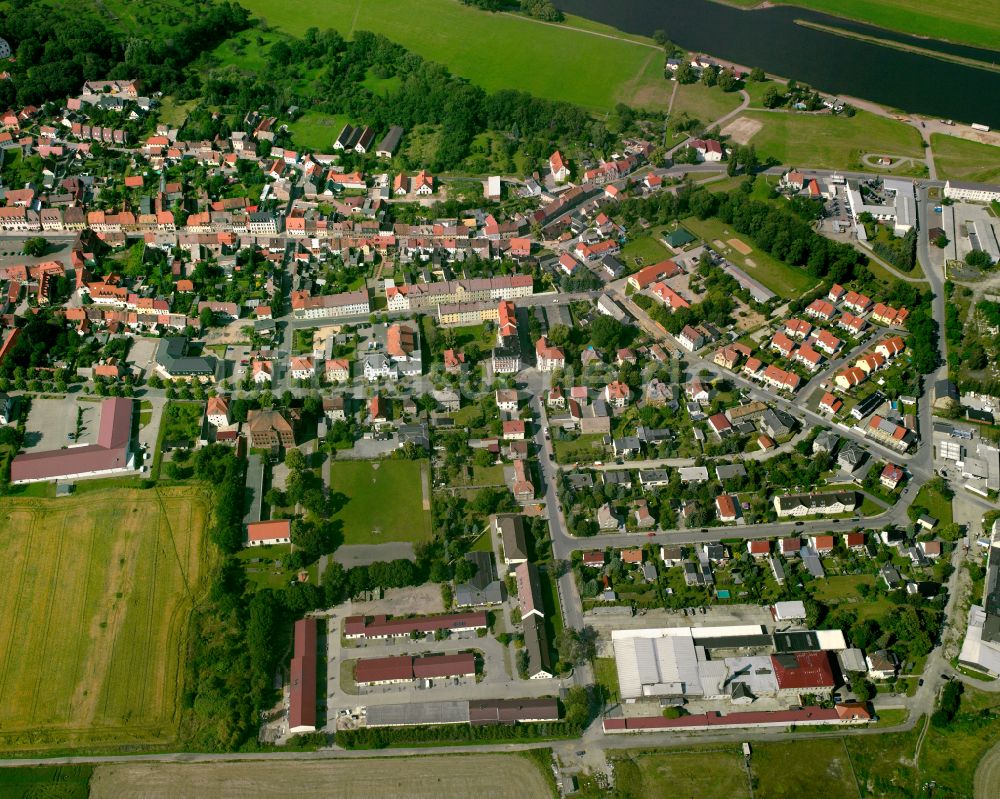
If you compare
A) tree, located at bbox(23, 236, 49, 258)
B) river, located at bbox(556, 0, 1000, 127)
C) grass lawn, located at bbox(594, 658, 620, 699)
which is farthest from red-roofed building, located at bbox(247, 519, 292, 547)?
river, located at bbox(556, 0, 1000, 127)

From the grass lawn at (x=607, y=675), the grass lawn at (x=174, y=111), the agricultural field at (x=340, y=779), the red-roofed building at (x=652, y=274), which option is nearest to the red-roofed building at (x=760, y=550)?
the grass lawn at (x=607, y=675)

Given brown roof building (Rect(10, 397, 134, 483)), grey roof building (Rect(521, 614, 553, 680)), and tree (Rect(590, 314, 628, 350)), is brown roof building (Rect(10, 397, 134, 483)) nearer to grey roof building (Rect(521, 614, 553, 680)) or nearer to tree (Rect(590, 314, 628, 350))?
grey roof building (Rect(521, 614, 553, 680))

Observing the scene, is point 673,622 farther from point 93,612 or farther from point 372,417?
point 93,612

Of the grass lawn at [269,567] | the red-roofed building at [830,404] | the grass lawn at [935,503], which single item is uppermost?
the red-roofed building at [830,404]

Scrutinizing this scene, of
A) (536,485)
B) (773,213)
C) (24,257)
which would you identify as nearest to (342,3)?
(24,257)

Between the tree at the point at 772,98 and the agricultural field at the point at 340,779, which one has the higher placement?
the tree at the point at 772,98

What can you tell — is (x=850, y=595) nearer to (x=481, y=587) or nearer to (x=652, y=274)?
(x=481, y=587)

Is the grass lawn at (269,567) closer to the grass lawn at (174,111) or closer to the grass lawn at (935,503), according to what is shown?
the grass lawn at (935,503)
